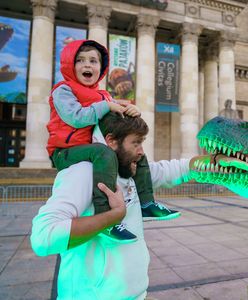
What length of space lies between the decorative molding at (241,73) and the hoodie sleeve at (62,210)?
2799 cm

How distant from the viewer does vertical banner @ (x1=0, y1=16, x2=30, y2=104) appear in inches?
630

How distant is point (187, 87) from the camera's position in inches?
758

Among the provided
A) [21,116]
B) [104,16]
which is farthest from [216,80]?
[21,116]

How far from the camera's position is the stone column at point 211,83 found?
22.2m

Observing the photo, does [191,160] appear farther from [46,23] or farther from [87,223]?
[46,23]

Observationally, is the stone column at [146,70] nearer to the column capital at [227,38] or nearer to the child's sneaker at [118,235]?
the column capital at [227,38]

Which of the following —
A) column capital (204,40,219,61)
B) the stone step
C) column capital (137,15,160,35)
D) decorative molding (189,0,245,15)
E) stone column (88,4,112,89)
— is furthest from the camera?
column capital (204,40,219,61)

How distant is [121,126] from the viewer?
138 centimetres

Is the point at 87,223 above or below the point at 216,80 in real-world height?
below

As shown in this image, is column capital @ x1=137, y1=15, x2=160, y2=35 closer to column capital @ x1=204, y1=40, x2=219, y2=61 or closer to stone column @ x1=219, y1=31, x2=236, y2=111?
stone column @ x1=219, y1=31, x2=236, y2=111

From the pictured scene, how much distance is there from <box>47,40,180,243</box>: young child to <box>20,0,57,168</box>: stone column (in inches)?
601

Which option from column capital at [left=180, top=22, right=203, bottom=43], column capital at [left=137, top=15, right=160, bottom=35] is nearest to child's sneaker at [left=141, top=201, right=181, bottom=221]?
column capital at [left=137, top=15, right=160, bottom=35]

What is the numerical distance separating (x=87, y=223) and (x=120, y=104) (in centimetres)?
72

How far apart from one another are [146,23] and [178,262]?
17.7 m
